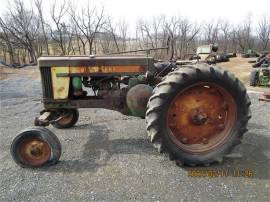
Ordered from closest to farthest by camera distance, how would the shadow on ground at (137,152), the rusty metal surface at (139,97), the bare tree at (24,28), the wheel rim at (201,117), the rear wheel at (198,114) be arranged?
the rear wheel at (198,114) < the shadow on ground at (137,152) < the wheel rim at (201,117) < the rusty metal surface at (139,97) < the bare tree at (24,28)

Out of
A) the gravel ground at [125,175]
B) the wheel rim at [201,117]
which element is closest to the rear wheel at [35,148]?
the gravel ground at [125,175]

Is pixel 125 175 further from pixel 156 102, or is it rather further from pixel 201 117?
pixel 201 117

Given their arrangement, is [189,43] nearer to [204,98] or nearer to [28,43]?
[28,43]

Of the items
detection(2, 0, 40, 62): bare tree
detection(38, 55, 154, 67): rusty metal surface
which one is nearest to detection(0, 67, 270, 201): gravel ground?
detection(38, 55, 154, 67): rusty metal surface

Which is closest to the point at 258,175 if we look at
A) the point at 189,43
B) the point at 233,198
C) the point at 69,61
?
the point at 233,198

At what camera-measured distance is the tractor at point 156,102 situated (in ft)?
11.5

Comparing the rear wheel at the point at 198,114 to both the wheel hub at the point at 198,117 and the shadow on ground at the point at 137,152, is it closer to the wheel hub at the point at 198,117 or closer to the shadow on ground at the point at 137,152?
the wheel hub at the point at 198,117

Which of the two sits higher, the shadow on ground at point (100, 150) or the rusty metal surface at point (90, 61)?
the rusty metal surface at point (90, 61)

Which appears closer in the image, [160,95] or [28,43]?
[160,95]

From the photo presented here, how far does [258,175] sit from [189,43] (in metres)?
34.5

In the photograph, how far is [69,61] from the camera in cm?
421

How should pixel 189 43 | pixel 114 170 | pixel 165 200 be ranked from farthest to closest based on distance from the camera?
pixel 189 43 < pixel 114 170 < pixel 165 200

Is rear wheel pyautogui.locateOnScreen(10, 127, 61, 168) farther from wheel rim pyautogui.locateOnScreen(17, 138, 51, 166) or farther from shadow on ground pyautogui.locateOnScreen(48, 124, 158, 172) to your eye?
shadow on ground pyautogui.locateOnScreen(48, 124, 158, 172)

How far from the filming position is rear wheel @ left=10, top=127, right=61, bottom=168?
3.65 meters
